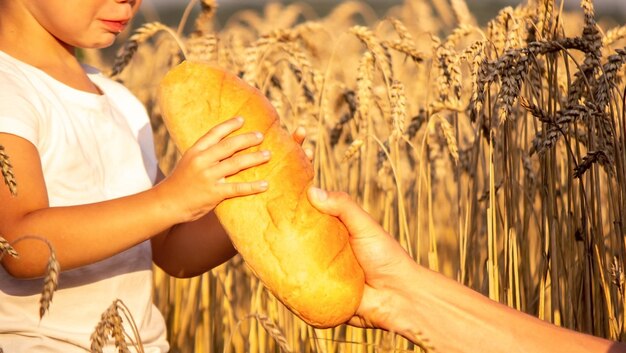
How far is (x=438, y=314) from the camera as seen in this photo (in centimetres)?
196

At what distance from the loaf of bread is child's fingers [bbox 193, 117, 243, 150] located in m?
0.03

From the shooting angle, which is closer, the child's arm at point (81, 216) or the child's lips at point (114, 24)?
the child's arm at point (81, 216)

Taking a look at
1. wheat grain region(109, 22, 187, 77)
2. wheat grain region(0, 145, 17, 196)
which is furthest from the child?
wheat grain region(109, 22, 187, 77)

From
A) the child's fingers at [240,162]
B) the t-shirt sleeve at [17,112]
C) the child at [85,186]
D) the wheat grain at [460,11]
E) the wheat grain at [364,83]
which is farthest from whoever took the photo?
the wheat grain at [460,11]

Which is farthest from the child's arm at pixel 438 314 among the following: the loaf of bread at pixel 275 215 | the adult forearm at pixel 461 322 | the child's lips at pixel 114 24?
the child's lips at pixel 114 24

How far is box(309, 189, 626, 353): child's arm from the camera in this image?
1.89m

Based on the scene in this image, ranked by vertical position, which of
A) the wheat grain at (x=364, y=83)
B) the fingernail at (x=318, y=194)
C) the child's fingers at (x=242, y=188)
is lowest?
the child's fingers at (x=242, y=188)

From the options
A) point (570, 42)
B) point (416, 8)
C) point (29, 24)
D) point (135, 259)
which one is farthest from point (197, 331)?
point (416, 8)

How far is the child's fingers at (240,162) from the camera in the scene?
164 cm

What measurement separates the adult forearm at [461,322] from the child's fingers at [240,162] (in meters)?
0.48

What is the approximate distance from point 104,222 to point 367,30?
138 cm

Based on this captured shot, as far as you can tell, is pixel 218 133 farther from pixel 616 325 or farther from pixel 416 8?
pixel 416 8

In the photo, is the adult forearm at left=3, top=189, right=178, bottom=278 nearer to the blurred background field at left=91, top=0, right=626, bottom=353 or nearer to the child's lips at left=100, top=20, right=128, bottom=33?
the blurred background field at left=91, top=0, right=626, bottom=353

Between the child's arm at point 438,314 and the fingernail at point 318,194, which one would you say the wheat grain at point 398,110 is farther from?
the fingernail at point 318,194
